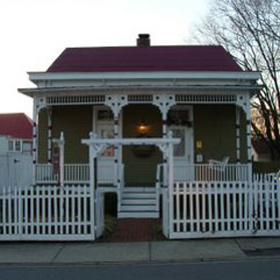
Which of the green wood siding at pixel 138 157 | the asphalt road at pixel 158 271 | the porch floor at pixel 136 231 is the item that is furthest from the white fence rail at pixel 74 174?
the asphalt road at pixel 158 271

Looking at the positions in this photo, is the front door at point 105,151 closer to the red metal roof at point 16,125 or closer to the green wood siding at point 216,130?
the green wood siding at point 216,130

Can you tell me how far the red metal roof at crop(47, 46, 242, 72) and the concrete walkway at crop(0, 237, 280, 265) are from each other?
34.4ft

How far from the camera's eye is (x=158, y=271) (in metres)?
8.28

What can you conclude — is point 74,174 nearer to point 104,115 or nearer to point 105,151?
point 105,151

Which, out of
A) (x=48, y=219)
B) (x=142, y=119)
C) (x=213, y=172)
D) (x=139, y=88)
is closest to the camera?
(x=48, y=219)

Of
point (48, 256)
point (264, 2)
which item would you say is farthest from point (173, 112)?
point (264, 2)

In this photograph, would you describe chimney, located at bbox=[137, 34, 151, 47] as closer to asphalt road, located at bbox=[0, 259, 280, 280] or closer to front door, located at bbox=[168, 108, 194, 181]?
front door, located at bbox=[168, 108, 194, 181]

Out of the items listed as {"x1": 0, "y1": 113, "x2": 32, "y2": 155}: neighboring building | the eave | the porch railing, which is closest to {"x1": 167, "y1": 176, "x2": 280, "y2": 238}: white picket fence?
the porch railing

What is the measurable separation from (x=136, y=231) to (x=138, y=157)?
6.41m

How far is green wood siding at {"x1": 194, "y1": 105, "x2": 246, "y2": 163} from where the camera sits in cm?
1889

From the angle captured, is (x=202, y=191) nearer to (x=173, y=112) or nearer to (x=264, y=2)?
(x=173, y=112)

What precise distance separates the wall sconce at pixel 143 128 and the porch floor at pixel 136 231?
15.9 ft

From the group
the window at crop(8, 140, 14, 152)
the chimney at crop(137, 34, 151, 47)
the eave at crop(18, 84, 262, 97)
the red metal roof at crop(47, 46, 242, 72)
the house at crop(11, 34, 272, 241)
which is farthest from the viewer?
the window at crop(8, 140, 14, 152)

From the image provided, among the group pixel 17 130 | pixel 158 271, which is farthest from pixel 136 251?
pixel 17 130
